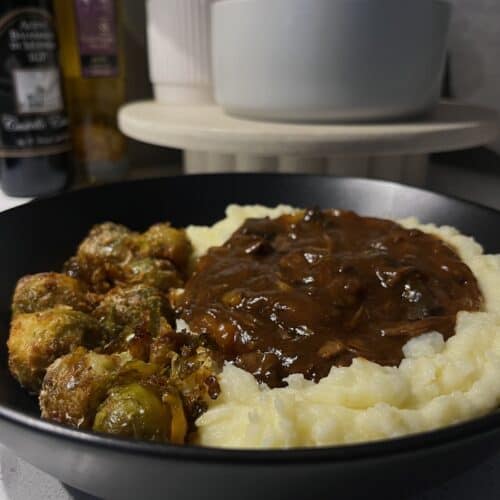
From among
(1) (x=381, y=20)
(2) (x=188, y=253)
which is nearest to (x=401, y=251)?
(2) (x=188, y=253)

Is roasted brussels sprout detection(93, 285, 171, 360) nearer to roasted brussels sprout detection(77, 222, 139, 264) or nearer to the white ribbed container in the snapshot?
roasted brussels sprout detection(77, 222, 139, 264)

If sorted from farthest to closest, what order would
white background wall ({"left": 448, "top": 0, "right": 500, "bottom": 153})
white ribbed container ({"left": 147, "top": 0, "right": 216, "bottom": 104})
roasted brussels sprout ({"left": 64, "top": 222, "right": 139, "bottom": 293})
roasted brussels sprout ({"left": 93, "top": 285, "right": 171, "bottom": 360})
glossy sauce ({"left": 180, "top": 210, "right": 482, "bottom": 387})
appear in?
white background wall ({"left": 448, "top": 0, "right": 500, "bottom": 153}) < white ribbed container ({"left": 147, "top": 0, "right": 216, "bottom": 104}) < roasted brussels sprout ({"left": 64, "top": 222, "right": 139, "bottom": 293}) < roasted brussels sprout ({"left": 93, "top": 285, "right": 171, "bottom": 360}) < glossy sauce ({"left": 180, "top": 210, "right": 482, "bottom": 387})

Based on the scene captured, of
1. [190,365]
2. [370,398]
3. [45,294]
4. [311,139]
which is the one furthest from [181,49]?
[370,398]

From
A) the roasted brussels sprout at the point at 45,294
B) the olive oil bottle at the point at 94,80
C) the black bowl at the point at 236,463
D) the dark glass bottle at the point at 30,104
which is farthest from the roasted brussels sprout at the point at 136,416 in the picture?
the olive oil bottle at the point at 94,80

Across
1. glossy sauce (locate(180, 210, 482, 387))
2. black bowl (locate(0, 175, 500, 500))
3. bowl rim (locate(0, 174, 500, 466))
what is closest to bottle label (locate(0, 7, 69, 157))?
glossy sauce (locate(180, 210, 482, 387))

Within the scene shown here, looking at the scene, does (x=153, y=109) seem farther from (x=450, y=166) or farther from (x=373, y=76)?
(x=450, y=166)

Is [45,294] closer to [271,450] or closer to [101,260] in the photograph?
[101,260]

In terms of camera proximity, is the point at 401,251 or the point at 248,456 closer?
the point at 248,456

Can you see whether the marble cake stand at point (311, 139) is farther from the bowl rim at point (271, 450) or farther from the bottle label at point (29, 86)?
the bowl rim at point (271, 450)
